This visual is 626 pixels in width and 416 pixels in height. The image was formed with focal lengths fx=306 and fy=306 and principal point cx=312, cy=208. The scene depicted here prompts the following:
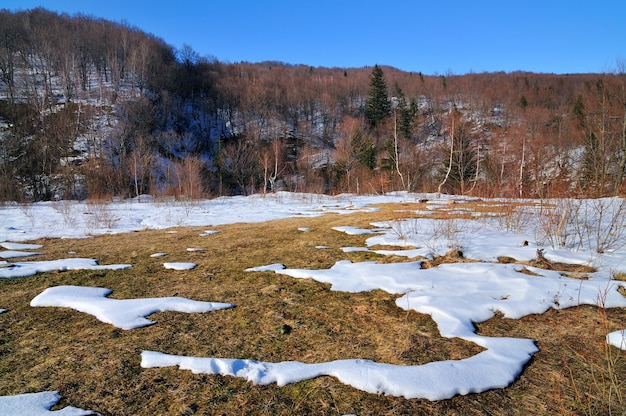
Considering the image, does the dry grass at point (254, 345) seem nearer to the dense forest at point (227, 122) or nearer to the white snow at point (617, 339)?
the white snow at point (617, 339)

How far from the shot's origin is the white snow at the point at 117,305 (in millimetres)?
2707

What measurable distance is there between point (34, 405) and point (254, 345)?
4.00 feet

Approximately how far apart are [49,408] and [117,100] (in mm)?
50275

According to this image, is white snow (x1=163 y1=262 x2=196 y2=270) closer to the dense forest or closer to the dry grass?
the dry grass

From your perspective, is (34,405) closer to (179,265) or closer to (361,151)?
(179,265)

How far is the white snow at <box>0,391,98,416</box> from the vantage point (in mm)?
1548

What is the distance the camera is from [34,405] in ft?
5.29

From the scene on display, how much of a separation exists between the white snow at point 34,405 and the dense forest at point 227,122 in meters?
17.1

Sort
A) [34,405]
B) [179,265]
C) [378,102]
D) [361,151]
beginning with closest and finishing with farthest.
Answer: [34,405] → [179,265] → [361,151] → [378,102]

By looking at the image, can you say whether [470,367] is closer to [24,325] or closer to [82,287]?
[24,325]

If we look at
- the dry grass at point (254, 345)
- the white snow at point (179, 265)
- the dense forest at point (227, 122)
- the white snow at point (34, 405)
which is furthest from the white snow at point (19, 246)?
the dense forest at point (227, 122)

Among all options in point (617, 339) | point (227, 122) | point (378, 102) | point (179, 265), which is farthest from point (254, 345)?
point (227, 122)

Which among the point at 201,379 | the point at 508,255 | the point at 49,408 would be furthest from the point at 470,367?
the point at 508,255

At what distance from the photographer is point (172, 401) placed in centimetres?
165
